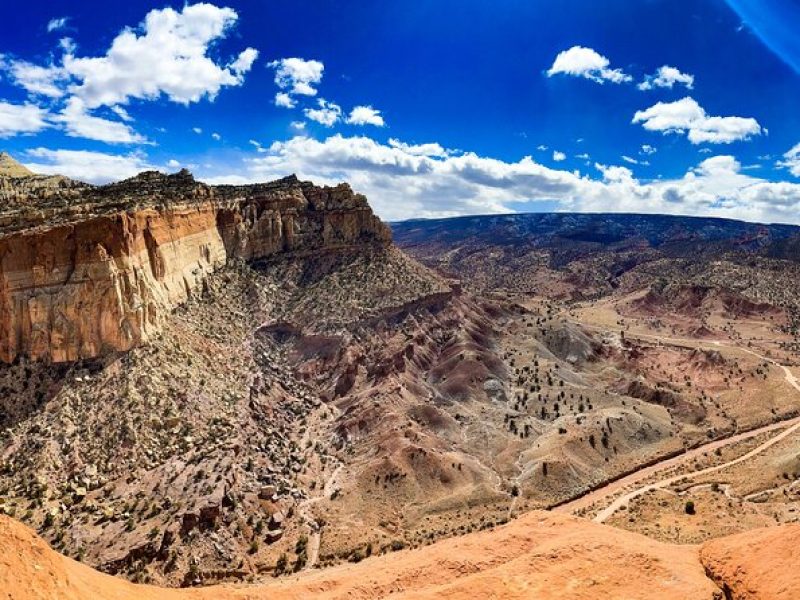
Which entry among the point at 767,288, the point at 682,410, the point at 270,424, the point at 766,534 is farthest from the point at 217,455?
the point at 767,288

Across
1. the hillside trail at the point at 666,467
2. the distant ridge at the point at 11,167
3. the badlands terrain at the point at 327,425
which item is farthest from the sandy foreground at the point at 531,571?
the distant ridge at the point at 11,167

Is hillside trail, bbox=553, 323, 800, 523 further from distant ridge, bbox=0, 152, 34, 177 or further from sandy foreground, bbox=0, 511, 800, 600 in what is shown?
distant ridge, bbox=0, 152, 34, 177

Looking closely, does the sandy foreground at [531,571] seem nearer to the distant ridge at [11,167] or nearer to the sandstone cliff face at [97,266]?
the sandstone cliff face at [97,266]

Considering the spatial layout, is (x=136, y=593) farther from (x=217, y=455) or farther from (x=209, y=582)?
(x=217, y=455)

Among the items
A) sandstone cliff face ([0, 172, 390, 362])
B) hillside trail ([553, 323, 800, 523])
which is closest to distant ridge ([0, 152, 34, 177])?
sandstone cliff face ([0, 172, 390, 362])

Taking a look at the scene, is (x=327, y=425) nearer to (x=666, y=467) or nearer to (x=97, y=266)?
(x=97, y=266)

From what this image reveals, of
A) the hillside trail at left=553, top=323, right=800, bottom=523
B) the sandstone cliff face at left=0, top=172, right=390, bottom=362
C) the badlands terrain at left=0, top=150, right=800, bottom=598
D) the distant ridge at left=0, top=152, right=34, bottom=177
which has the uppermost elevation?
the distant ridge at left=0, top=152, right=34, bottom=177
